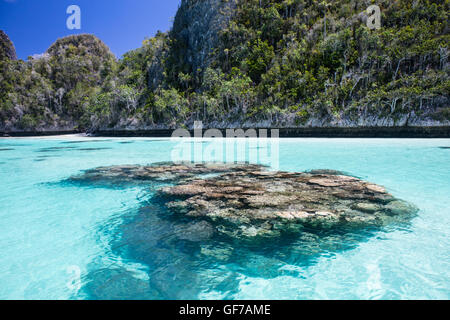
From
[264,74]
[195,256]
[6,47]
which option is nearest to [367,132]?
[264,74]

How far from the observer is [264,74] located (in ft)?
107

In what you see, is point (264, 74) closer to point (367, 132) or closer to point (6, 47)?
point (367, 132)

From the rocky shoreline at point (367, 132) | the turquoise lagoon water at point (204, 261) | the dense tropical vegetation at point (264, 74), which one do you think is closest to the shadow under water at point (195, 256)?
the turquoise lagoon water at point (204, 261)

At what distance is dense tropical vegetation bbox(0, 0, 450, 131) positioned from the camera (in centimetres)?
2311

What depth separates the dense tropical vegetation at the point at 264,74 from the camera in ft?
75.8

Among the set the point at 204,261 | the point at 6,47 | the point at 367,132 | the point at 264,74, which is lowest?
the point at 204,261

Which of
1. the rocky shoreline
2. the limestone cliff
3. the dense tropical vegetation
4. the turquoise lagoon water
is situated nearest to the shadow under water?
the turquoise lagoon water

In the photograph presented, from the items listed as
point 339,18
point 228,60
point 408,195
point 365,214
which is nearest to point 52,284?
point 365,214

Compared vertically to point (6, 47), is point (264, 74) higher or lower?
lower

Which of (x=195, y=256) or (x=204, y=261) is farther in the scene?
(x=195, y=256)

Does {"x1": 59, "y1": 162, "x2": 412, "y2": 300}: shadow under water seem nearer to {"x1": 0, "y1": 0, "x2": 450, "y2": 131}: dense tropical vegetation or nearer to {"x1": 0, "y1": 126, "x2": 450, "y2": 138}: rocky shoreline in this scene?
{"x1": 0, "y1": 126, "x2": 450, "y2": 138}: rocky shoreline

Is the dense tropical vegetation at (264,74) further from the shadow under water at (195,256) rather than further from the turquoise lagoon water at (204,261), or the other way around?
the shadow under water at (195,256)

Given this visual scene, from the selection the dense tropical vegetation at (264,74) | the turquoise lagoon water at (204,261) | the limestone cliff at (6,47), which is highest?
the limestone cliff at (6,47)
